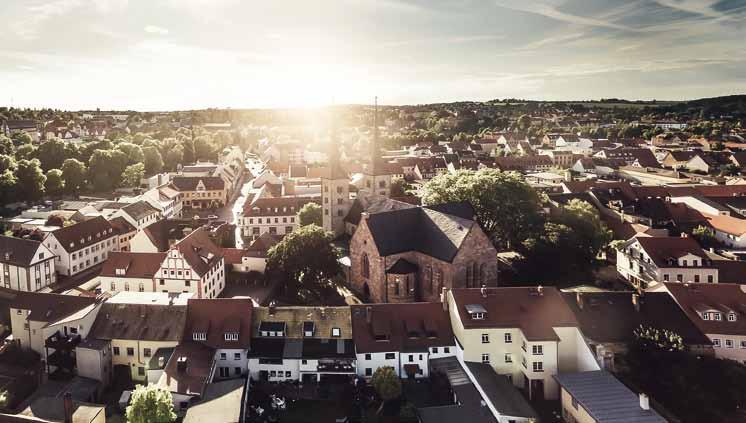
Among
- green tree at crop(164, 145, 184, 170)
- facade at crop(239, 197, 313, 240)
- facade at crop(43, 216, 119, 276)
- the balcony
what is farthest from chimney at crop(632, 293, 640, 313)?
green tree at crop(164, 145, 184, 170)

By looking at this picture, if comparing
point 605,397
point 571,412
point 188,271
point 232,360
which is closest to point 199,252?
point 188,271

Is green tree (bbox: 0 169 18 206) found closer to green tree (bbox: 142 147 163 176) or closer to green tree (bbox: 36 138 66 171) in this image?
green tree (bbox: 36 138 66 171)

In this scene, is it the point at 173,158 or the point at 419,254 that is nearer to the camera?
the point at 419,254

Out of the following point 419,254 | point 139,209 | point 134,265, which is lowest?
point 134,265

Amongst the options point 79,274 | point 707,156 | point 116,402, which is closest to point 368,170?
point 79,274

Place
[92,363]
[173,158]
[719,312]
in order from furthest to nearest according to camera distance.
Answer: [173,158]
[719,312]
[92,363]

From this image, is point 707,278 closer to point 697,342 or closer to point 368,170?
point 697,342

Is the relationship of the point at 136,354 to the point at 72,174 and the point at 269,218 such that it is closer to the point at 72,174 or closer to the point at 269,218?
the point at 269,218
